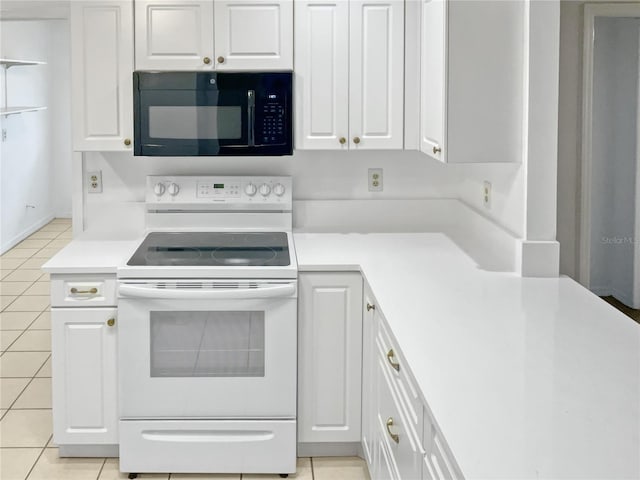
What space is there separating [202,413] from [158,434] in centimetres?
18

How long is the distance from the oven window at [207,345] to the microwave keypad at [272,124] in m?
0.75

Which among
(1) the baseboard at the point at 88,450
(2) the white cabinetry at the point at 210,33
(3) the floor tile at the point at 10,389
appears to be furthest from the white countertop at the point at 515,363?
(3) the floor tile at the point at 10,389

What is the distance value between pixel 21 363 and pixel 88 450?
125 cm

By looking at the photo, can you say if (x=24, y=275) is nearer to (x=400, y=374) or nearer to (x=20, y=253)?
(x=20, y=253)

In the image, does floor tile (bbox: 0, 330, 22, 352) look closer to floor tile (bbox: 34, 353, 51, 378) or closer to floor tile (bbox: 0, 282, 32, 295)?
floor tile (bbox: 34, 353, 51, 378)

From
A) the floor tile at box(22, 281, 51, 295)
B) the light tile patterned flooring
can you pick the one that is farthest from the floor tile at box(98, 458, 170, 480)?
the floor tile at box(22, 281, 51, 295)

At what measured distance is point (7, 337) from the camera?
5.04m

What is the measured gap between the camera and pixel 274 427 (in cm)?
338

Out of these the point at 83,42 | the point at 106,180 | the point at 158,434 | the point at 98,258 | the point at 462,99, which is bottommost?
the point at 158,434

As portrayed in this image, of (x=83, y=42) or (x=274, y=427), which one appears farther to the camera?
(x=83, y=42)

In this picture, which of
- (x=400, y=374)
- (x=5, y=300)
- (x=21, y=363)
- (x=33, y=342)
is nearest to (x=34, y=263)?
(x=5, y=300)

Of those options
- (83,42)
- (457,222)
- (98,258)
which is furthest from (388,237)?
(83,42)

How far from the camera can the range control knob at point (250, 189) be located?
12.7ft

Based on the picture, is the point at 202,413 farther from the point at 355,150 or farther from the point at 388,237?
the point at 355,150
